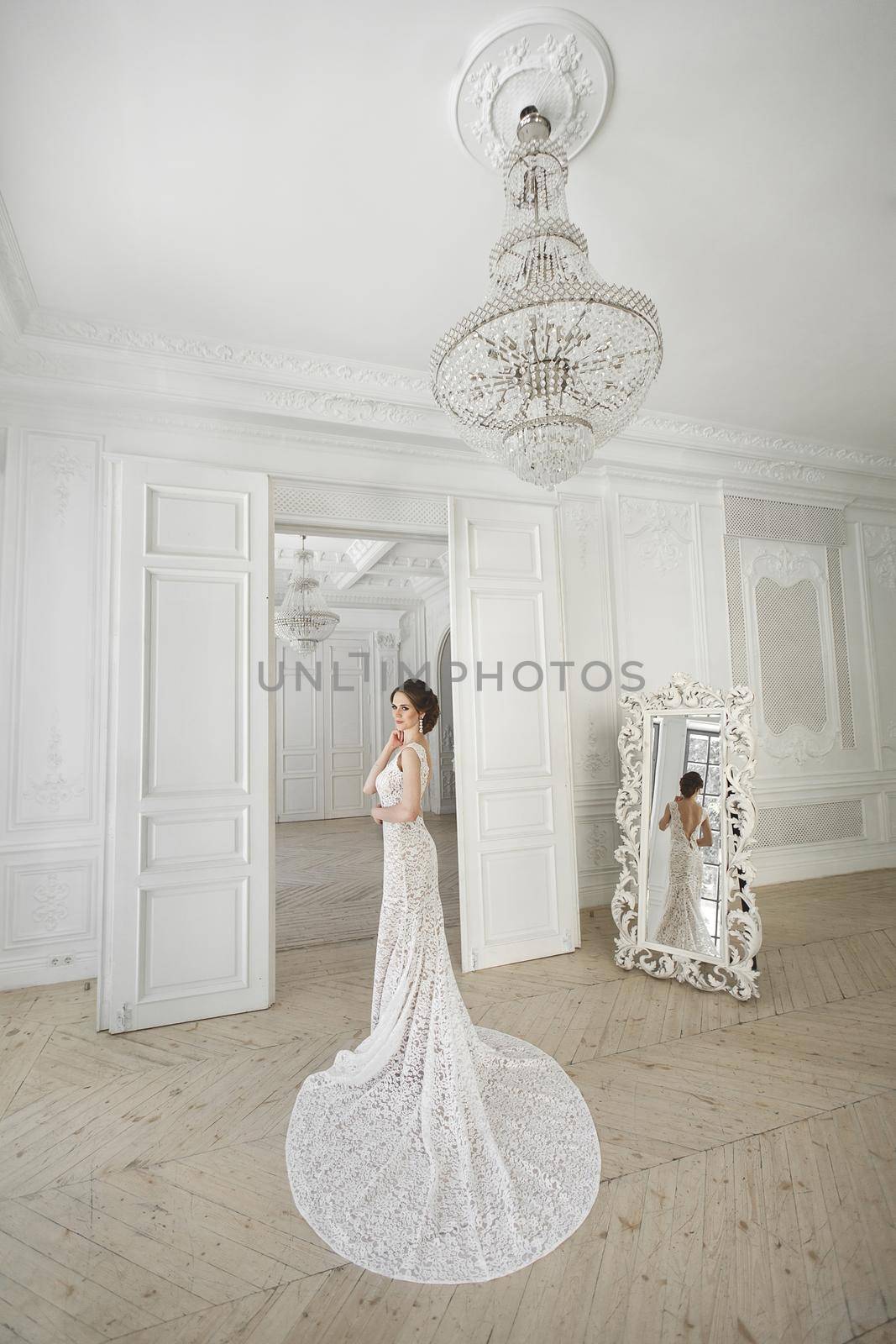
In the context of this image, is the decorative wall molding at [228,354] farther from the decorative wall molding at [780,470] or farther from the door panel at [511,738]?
the decorative wall molding at [780,470]

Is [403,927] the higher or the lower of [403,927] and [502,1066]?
the higher

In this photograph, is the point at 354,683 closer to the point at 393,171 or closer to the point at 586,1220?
the point at 393,171

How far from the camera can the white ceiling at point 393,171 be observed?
7.20 ft

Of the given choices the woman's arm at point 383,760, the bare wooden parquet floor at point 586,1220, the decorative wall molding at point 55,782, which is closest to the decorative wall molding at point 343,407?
the decorative wall molding at point 55,782

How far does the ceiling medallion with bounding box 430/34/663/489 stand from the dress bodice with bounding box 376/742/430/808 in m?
1.15

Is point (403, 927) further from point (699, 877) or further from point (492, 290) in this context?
point (492, 290)

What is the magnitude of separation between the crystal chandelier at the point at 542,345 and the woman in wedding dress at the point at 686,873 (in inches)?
86.2

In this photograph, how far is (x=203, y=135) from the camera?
256cm

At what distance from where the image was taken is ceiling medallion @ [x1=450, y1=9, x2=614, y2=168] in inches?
85.7

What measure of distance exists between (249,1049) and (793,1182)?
219 centimetres

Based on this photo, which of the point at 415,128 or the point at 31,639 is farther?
the point at 31,639

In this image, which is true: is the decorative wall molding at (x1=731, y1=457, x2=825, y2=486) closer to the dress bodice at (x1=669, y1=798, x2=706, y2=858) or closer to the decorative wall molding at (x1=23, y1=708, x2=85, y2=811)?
the dress bodice at (x1=669, y1=798, x2=706, y2=858)

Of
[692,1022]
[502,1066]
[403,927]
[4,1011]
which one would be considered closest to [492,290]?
[403,927]

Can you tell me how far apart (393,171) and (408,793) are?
2538mm
